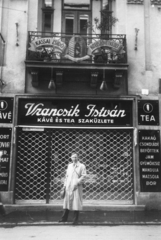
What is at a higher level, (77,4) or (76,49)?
(77,4)

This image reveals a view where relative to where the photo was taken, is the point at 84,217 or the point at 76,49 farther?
the point at 76,49

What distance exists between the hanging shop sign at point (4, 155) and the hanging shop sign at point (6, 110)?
0.37 metres

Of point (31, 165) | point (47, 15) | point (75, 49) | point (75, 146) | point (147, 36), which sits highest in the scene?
point (47, 15)

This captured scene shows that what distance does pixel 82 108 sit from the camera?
36.7 feet

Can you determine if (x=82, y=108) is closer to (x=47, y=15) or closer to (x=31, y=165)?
(x=31, y=165)

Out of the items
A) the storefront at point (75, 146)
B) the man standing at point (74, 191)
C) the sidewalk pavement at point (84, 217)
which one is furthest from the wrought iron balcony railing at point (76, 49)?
the sidewalk pavement at point (84, 217)

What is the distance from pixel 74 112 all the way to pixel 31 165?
2559 mm

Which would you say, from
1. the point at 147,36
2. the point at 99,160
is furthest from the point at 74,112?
Answer: the point at 147,36

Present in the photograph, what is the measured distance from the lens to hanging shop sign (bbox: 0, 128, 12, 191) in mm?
10516

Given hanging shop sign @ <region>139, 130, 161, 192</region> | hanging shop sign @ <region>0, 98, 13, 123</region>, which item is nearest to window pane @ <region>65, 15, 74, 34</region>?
hanging shop sign @ <region>0, 98, 13, 123</region>

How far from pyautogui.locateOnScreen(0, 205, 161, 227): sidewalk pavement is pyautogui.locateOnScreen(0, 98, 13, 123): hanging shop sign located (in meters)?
3.25

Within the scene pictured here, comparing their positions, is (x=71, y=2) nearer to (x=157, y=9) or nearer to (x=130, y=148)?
(x=157, y=9)

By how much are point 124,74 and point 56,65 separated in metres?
2.68

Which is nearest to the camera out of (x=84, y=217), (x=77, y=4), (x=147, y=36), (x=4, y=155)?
(x=84, y=217)
